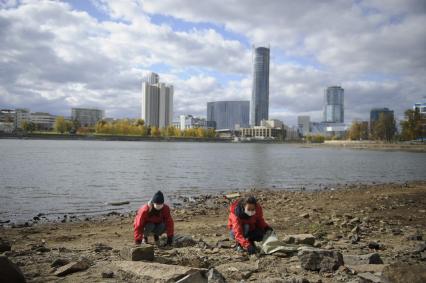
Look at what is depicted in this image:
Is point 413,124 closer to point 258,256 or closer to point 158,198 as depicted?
point 258,256

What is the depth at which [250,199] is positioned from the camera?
9.71 meters

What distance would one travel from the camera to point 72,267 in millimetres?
7711

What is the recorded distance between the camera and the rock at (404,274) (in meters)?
6.04

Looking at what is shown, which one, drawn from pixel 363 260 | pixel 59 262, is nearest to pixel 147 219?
pixel 59 262

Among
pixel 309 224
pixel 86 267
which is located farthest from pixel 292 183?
pixel 86 267

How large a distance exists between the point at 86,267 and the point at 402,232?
11316 millimetres

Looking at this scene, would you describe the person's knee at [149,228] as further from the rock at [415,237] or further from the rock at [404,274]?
the rock at [415,237]

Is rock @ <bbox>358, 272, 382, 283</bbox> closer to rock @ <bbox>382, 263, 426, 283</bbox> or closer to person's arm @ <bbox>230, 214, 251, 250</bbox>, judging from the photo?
rock @ <bbox>382, 263, 426, 283</bbox>

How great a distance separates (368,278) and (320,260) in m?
1.27

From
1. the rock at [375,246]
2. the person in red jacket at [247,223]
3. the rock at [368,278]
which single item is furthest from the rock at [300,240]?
the rock at [368,278]

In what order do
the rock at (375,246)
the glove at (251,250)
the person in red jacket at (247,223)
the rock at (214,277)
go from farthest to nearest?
the rock at (375,246)
the person in red jacket at (247,223)
the glove at (251,250)
the rock at (214,277)

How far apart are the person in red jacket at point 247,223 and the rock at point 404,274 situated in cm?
384

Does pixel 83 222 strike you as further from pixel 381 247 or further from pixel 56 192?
pixel 381 247

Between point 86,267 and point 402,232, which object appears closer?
point 86,267
